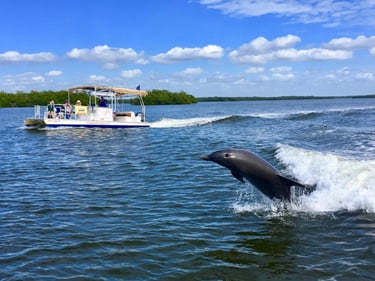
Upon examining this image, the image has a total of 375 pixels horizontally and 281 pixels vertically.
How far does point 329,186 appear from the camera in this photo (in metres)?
11.8

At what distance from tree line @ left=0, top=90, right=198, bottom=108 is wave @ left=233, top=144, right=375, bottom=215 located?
92114 mm

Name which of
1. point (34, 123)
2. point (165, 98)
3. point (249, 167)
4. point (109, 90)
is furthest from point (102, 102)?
point (165, 98)

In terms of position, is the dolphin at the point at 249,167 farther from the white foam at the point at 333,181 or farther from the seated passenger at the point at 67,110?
the seated passenger at the point at 67,110

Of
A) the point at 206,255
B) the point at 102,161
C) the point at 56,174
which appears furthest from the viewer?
the point at 102,161

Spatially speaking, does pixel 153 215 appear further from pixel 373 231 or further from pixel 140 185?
pixel 373 231

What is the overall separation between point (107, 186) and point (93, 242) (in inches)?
222

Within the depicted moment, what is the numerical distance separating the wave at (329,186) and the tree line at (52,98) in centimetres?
9211

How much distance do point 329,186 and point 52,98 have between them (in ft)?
333

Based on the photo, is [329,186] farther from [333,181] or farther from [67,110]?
[67,110]

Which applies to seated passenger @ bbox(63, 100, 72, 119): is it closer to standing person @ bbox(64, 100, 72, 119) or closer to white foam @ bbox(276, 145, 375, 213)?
standing person @ bbox(64, 100, 72, 119)

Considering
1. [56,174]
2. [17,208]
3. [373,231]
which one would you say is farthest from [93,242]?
[56,174]

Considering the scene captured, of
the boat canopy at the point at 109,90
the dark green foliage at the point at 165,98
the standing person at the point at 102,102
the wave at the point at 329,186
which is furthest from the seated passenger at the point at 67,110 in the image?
the dark green foliage at the point at 165,98

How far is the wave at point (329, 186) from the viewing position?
32.6ft

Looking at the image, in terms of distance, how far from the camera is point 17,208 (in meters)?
10.8
